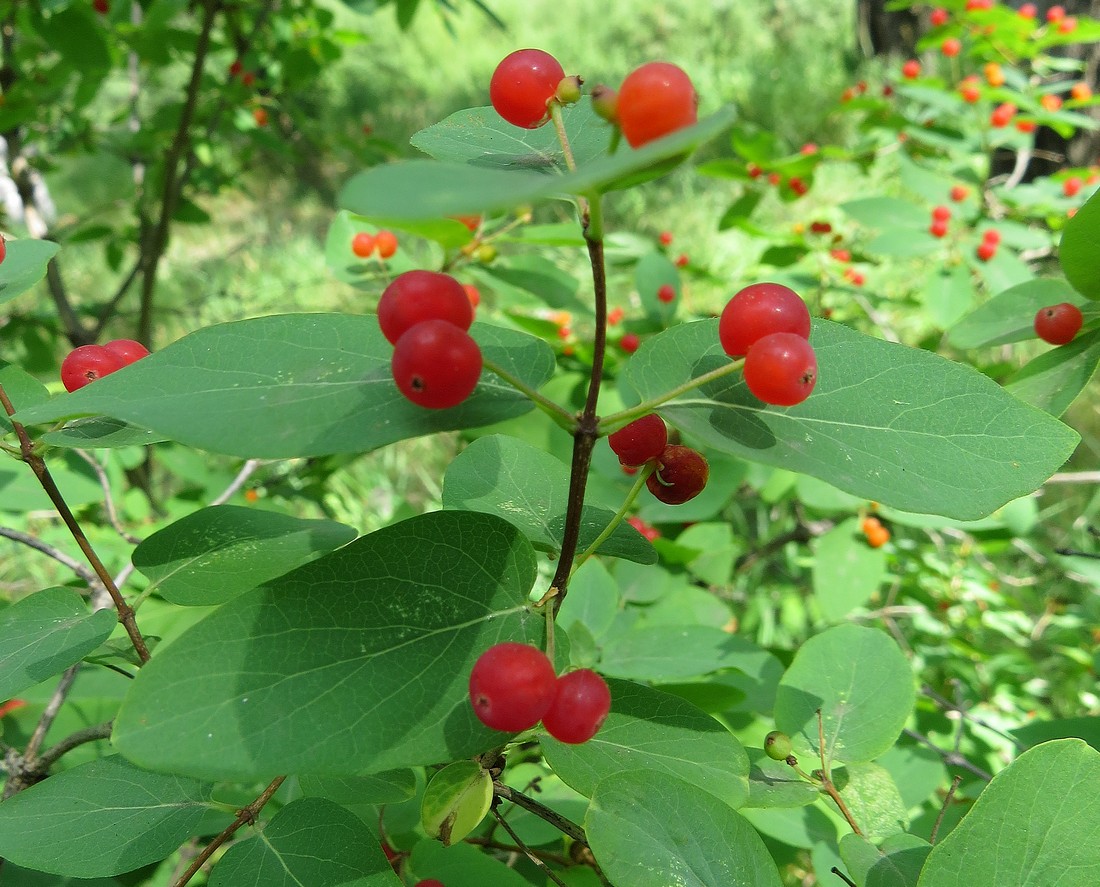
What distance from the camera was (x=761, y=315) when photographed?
2.12 feet

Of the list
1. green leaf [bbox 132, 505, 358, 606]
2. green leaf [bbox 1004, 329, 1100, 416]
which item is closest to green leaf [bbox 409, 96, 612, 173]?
green leaf [bbox 132, 505, 358, 606]

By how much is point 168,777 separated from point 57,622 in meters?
0.22

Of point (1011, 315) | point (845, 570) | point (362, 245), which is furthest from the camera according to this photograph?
point (845, 570)

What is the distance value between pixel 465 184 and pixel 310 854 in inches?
26.5

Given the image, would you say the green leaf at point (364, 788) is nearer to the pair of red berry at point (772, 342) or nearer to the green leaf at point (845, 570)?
the pair of red berry at point (772, 342)

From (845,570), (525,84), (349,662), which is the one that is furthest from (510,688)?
(845,570)

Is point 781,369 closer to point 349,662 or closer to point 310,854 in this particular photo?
point 349,662

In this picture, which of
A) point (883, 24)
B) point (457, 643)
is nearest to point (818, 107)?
point (883, 24)

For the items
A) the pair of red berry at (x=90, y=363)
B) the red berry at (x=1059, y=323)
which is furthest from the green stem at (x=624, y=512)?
the red berry at (x=1059, y=323)

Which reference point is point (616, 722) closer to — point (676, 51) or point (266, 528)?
point (266, 528)

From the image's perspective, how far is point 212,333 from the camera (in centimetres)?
66

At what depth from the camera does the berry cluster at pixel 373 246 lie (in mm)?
2027

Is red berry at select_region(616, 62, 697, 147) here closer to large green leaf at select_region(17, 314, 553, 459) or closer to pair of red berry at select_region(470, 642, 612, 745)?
large green leaf at select_region(17, 314, 553, 459)

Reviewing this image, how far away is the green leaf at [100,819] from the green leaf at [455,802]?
1.01 feet
